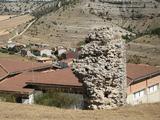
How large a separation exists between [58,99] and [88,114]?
42.5 feet

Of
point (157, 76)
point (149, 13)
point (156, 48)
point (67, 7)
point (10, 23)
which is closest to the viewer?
point (157, 76)

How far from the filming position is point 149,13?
13988cm

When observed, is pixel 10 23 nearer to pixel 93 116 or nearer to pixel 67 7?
pixel 67 7

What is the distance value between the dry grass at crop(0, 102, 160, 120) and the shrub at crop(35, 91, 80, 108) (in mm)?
11108

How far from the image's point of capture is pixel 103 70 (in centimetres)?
1694

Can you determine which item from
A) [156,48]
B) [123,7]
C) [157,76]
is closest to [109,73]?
[157,76]

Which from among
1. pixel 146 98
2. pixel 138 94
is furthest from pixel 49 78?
pixel 146 98

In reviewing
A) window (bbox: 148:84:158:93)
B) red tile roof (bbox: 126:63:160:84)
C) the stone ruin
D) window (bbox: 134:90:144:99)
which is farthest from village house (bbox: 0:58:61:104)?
the stone ruin

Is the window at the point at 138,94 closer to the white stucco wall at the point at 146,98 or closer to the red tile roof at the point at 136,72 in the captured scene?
the white stucco wall at the point at 146,98

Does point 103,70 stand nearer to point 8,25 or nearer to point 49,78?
point 49,78

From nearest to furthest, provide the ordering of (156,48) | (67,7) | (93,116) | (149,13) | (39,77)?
(93,116), (39,77), (156,48), (149,13), (67,7)

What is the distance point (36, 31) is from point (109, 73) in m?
133

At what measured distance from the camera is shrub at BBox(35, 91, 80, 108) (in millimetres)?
29125

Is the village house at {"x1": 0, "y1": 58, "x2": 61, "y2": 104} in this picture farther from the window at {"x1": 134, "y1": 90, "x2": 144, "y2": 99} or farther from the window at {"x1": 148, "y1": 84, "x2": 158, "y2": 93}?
the window at {"x1": 148, "y1": 84, "x2": 158, "y2": 93}
